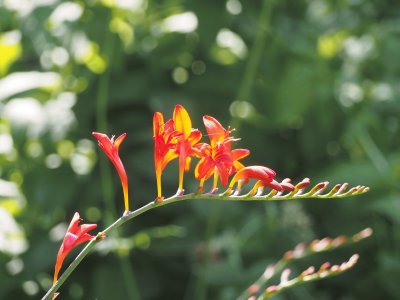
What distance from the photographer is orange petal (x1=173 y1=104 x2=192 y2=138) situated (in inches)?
35.1

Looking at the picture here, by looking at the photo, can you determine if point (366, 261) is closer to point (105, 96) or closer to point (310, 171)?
point (310, 171)

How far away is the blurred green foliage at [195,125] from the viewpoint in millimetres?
2152

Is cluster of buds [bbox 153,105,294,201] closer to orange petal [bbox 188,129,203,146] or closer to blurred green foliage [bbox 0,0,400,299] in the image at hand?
orange petal [bbox 188,129,203,146]

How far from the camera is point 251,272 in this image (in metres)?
2.15

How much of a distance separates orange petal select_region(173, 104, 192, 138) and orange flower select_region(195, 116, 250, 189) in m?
0.02

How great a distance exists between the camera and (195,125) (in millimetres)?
2379

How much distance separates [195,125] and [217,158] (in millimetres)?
1513

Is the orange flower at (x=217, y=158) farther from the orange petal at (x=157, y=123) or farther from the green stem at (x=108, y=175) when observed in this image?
the green stem at (x=108, y=175)

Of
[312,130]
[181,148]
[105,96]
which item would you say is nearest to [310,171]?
[312,130]

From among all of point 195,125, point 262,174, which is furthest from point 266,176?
point 195,125

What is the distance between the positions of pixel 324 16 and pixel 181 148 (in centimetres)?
215

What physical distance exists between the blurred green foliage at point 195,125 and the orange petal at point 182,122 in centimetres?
112

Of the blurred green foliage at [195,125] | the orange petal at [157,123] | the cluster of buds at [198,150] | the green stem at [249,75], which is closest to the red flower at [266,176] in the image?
the cluster of buds at [198,150]

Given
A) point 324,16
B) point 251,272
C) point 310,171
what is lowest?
point 251,272
